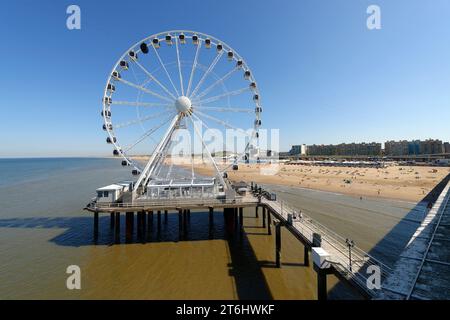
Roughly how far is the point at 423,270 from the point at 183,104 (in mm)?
24609

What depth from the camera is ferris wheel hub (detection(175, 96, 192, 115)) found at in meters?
27.3

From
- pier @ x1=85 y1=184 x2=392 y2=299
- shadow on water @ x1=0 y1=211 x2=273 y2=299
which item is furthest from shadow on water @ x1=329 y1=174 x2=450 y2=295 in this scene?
shadow on water @ x1=0 y1=211 x2=273 y2=299

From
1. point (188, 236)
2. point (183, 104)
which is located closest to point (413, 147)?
point (183, 104)

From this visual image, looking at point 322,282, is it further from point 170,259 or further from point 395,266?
point 170,259

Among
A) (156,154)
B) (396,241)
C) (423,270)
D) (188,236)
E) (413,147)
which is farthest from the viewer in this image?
(413,147)

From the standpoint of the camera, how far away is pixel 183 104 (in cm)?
2731

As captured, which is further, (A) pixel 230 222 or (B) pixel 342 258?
(A) pixel 230 222

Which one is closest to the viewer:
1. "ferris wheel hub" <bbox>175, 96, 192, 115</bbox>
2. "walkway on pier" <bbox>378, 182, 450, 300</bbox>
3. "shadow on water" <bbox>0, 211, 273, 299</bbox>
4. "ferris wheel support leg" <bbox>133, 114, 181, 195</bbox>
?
"walkway on pier" <bbox>378, 182, 450, 300</bbox>

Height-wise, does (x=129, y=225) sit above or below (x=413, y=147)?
below

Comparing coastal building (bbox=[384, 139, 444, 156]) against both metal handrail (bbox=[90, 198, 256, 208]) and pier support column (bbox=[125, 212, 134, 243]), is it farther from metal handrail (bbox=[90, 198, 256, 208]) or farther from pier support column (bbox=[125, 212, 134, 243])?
pier support column (bbox=[125, 212, 134, 243])

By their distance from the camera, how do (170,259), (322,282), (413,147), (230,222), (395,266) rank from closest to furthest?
(395,266) < (322,282) < (170,259) < (230,222) < (413,147)

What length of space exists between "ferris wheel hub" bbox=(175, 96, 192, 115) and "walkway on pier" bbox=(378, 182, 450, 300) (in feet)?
76.6

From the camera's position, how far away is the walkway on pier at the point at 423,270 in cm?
801

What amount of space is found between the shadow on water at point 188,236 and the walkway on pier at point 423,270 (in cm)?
748
